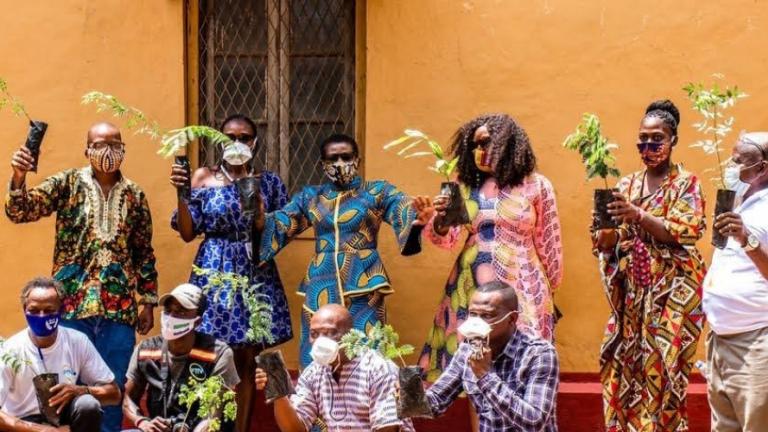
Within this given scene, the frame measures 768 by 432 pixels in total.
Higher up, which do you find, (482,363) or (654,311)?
(654,311)

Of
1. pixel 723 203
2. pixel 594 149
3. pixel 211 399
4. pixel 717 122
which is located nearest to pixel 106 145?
pixel 211 399

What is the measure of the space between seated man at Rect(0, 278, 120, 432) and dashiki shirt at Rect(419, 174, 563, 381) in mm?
1867

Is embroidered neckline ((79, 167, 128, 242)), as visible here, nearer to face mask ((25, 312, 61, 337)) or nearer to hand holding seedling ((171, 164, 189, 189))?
hand holding seedling ((171, 164, 189, 189))

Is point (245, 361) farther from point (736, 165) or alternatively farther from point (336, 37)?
point (736, 165)

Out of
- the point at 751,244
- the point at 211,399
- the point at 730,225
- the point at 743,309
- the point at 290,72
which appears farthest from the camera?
the point at 290,72

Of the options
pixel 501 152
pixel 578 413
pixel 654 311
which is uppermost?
pixel 501 152

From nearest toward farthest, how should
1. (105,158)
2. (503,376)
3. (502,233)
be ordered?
Answer: (503,376)
(502,233)
(105,158)

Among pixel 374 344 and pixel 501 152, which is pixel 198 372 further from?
pixel 501 152

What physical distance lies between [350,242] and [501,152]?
1.02 meters

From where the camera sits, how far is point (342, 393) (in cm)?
683

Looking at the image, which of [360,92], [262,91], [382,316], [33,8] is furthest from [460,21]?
[33,8]

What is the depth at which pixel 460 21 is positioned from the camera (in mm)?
9055

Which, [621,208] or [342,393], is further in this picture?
[621,208]

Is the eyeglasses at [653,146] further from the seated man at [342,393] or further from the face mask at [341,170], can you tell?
the seated man at [342,393]
